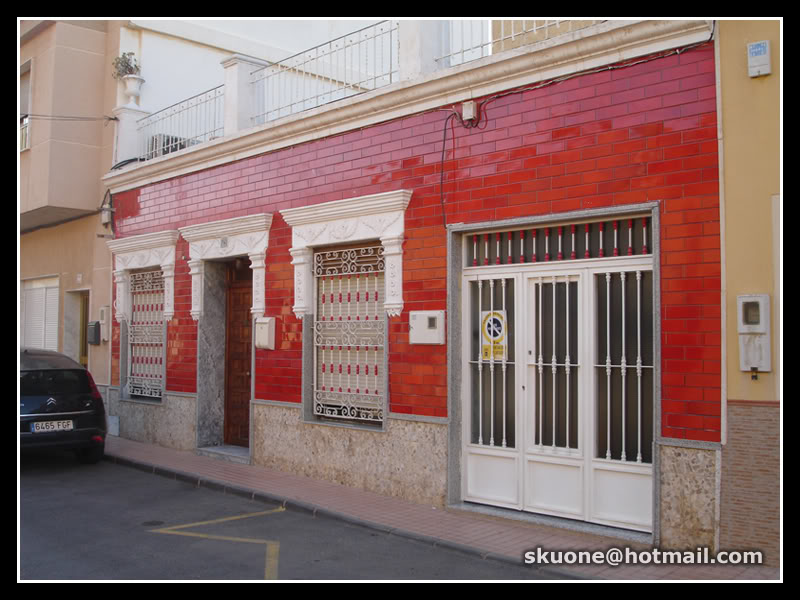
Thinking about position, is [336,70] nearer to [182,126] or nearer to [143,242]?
[182,126]

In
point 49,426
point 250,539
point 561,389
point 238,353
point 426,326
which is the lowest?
point 250,539

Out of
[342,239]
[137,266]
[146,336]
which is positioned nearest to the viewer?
[342,239]

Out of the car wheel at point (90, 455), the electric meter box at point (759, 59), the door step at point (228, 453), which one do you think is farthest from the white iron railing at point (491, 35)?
the car wheel at point (90, 455)

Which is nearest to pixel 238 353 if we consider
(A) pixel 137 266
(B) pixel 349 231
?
(A) pixel 137 266

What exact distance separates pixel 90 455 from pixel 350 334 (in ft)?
14.4

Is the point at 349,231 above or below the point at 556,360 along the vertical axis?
above

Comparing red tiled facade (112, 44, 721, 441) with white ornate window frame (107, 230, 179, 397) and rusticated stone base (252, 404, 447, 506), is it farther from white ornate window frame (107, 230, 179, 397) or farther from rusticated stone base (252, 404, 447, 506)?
white ornate window frame (107, 230, 179, 397)

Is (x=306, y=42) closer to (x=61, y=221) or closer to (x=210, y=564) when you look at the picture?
(x=61, y=221)

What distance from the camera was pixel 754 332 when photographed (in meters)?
5.71

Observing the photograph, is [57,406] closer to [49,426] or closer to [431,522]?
[49,426]

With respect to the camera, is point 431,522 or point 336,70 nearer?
point 431,522

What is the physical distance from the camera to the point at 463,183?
25.6 feet

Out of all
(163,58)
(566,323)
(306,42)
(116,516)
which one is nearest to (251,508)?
(116,516)

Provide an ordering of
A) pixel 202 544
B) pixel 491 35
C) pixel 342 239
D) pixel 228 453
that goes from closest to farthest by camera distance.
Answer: pixel 202 544
pixel 491 35
pixel 342 239
pixel 228 453
